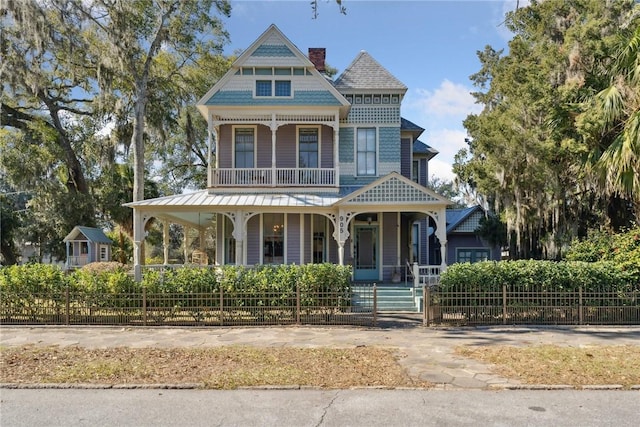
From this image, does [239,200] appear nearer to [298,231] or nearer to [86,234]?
[298,231]

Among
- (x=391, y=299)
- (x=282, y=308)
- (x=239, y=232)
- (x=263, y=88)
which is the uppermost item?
(x=263, y=88)

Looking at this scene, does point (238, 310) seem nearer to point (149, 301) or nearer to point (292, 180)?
point (149, 301)

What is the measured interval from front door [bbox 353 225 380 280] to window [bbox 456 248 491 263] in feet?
32.6

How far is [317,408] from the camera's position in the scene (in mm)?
5949

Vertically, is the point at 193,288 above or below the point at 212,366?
above

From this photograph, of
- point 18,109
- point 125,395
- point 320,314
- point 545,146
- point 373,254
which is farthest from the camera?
point 18,109

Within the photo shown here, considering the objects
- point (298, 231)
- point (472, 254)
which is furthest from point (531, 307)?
point (472, 254)

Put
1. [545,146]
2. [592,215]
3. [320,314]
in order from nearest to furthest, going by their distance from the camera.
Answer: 1. [320,314]
2. [545,146]
3. [592,215]

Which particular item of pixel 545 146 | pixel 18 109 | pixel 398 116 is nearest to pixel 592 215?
pixel 545 146

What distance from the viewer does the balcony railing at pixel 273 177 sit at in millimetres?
18172

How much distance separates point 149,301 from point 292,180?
25.5 ft

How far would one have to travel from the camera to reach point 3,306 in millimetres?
12492

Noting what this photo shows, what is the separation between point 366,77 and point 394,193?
Answer: 253 inches

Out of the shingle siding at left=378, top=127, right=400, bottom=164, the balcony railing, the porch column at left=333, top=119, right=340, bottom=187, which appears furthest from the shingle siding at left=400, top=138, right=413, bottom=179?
the balcony railing
